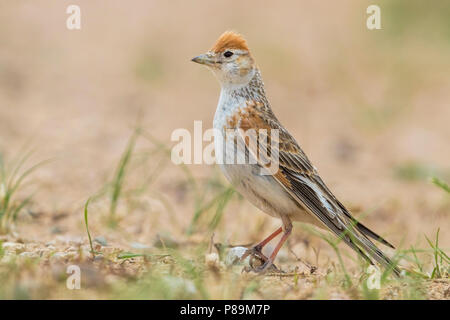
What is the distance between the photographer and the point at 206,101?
10.2 meters

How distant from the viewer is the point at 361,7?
43.7 ft

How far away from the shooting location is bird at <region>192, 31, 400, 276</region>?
4852 millimetres

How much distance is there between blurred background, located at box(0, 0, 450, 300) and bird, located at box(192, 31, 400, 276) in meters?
1.09

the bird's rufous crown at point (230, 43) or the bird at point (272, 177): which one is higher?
the bird's rufous crown at point (230, 43)

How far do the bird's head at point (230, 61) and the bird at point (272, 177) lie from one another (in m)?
0.07

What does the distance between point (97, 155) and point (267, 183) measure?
3.73 meters

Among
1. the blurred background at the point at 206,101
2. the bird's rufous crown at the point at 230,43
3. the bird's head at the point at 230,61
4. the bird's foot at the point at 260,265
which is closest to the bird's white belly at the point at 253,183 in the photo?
the bird's foot at the point at 260,265

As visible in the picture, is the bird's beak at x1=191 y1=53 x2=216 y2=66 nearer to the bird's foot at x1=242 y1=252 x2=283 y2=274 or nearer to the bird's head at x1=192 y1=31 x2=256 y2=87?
the bird's head at x1=192 y1=31 x2=256 y2=87

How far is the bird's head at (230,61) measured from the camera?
17.9 feet

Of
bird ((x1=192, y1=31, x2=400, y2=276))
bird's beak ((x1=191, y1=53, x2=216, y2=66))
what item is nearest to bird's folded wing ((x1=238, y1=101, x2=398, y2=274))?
bird ((x1=192, y1=31, x2=400, y2=276))

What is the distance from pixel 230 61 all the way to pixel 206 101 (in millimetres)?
4724

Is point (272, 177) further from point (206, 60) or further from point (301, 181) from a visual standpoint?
point (206, 60)

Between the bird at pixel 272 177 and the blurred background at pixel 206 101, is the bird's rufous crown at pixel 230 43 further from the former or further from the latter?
the blurred background at pixel 206 101

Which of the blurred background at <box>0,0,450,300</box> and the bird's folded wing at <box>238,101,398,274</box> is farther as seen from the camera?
the blurred background at <box>0,0,450,300</box>
